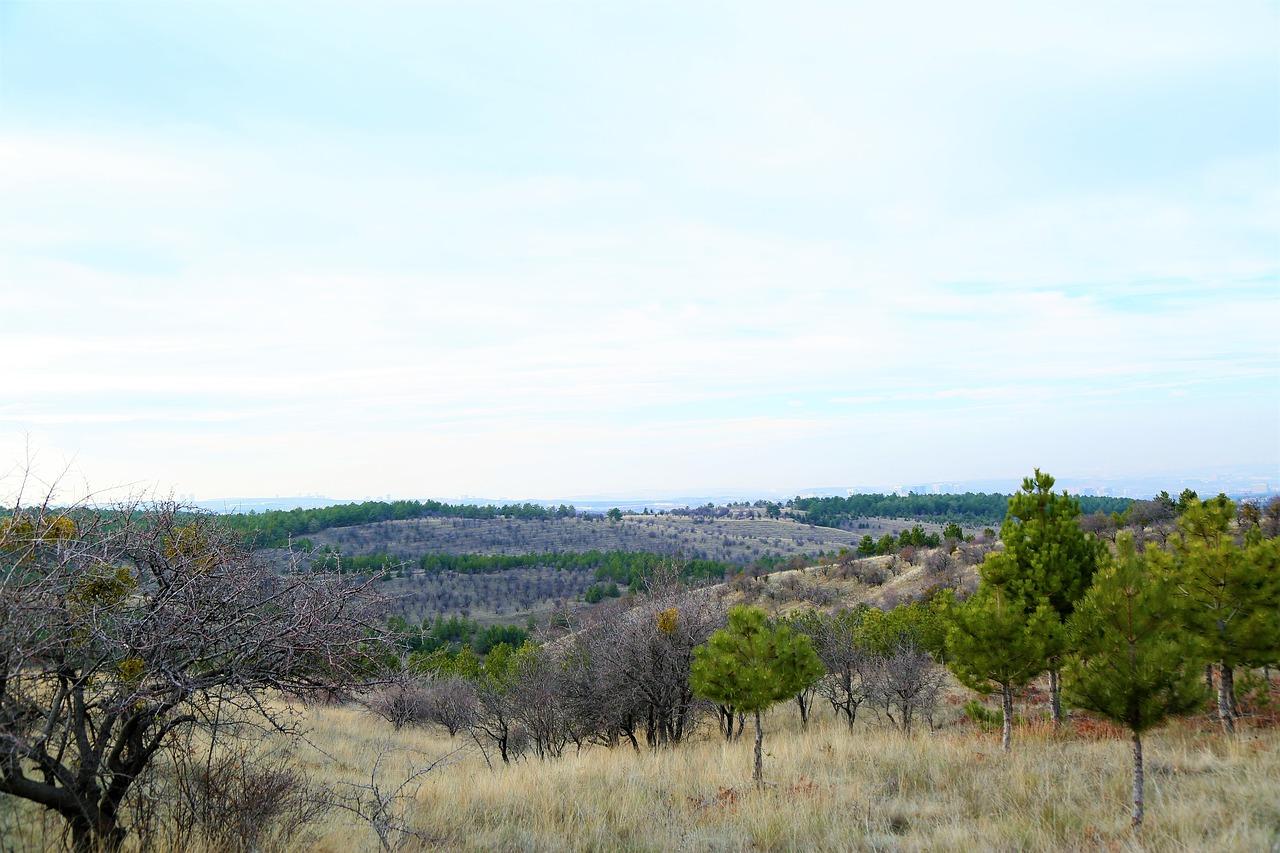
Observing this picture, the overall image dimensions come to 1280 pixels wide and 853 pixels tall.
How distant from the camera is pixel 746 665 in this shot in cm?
1134

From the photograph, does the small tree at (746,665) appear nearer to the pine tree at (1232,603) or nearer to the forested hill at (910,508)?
the pine tree at (1232,603)

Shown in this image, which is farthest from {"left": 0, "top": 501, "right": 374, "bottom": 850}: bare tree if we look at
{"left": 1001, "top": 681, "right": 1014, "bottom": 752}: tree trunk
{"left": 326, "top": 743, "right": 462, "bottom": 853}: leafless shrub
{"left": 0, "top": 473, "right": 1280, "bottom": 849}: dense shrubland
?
{"left": 1001, "top": 681, "right": 1014, "bottom": 752}: tree trunk

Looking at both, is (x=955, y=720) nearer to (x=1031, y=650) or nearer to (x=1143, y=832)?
(x=1031, y=650)

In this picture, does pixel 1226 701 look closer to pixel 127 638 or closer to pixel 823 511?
pixel 127 638

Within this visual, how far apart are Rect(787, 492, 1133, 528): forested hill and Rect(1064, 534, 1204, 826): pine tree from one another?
113869mm

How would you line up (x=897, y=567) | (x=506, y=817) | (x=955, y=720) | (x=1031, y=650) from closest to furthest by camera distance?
(x=506, y=817)
(x=1031, y=650)
(x=955, y=720)
(x=897, y=567)

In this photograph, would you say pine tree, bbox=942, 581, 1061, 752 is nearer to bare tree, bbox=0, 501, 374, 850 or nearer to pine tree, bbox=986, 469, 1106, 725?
pine tree, bbox=986, 469, 1106, 725

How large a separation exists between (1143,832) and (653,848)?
5.02 metres

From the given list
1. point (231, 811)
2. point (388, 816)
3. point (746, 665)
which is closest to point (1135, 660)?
point (746, 665)

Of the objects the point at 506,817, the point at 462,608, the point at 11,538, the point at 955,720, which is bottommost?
the point at 462,608

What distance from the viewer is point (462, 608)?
7125cm

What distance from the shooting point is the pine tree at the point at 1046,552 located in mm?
16203

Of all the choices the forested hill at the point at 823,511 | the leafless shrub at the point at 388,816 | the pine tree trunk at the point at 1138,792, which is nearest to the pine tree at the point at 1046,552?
the pine tree trunk at the point at 1138,792

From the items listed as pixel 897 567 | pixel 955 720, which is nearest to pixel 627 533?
pixel 897 567
